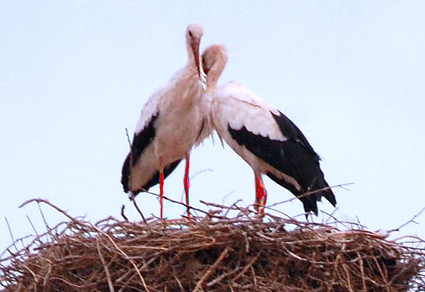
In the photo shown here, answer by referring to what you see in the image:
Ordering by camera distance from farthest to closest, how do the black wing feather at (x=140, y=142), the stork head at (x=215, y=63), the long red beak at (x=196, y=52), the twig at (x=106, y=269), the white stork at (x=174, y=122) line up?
the black wing feather at (x=140, y=142) < the stork head at (x=215, y=63) < the white stork at (x=174, y=122) < the long red beak at (x=196, y=52) < the twig at (x=106, y=269)

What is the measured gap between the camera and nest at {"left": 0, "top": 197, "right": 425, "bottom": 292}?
7270mm

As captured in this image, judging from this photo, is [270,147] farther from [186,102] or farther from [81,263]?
[81,263]

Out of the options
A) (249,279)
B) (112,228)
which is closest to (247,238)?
(249,279)

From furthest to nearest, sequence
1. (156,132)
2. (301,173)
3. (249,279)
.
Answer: (156,132), (301,173), (249,279)

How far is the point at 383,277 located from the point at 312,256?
1.62ft

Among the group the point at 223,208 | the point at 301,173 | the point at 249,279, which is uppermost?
the point at 301,173

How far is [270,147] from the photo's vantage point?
31.5 feet

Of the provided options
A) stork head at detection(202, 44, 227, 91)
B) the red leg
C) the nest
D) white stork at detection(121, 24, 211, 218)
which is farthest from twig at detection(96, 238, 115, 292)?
stork head at detection(202, 44, 227, 91)

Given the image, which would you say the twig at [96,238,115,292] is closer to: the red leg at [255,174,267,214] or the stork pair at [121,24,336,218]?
the stork pair at [121,24,336,218]

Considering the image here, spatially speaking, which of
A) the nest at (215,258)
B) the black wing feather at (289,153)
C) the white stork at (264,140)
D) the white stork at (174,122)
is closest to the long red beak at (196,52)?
the white stork at (174,122)

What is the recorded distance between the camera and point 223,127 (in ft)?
31.7

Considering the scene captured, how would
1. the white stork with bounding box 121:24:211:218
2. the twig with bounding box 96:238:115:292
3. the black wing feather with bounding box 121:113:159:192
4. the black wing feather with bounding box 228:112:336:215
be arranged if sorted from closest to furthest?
the twig with bounding box 96:238:115:292
the black wing feather with bounding box 228:112:336:215
the white stork with bounding box 121:24:211:218
the black wing feather with bounding box 121:113:159:192

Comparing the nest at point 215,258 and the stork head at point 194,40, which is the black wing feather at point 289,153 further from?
the nest at point 215,258

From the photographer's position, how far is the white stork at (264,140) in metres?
9.54
